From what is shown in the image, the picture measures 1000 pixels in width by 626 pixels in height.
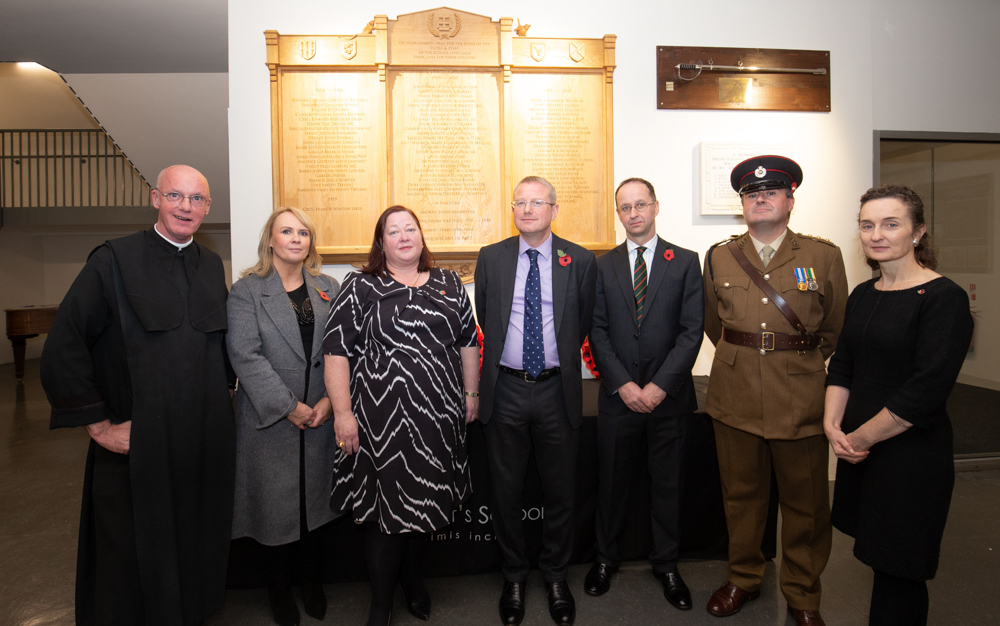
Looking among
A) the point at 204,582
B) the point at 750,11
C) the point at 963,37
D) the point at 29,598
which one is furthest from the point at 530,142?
the point at 29,598

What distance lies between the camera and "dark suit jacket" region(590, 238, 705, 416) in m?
2.25

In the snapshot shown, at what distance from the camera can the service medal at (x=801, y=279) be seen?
2066 mm

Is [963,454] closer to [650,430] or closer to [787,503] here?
[787,503]

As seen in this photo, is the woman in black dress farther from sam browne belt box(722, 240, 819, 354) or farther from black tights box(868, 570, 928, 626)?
sam browne belt box(722, 240, 819, 354)

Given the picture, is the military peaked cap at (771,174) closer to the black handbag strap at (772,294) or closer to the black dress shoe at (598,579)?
the black handbag strap at (772,294)

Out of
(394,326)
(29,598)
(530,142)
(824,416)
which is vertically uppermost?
(530,142)

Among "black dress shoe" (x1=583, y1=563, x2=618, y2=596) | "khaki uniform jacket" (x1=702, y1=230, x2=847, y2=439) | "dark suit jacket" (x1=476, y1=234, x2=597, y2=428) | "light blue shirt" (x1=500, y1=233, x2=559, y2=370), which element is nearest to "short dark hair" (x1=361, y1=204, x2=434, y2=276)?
"dark suit jacket" (x1=476, y1=234, x2=597, y2=428)

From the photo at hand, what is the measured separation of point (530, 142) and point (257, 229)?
72.0 inches

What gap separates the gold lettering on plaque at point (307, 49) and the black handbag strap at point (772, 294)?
274 cm

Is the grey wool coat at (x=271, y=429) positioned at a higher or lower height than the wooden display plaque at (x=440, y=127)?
lower

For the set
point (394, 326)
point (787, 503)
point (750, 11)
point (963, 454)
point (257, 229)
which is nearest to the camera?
point (394, 326)

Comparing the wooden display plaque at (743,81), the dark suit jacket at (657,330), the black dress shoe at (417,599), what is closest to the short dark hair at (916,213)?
the dark suit jacket at (657,330)

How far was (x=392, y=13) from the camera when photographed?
322 cm

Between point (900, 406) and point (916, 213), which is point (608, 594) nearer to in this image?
point (900, 406)
